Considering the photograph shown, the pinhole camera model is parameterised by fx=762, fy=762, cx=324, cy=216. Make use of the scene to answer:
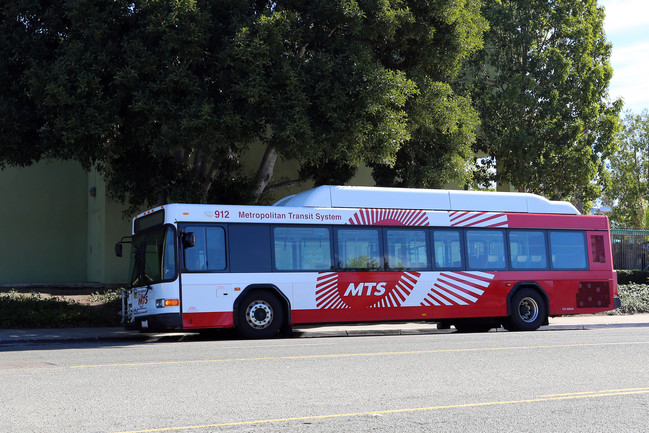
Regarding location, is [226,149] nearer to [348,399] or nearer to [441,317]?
[441,317]

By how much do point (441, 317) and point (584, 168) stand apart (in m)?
16.1

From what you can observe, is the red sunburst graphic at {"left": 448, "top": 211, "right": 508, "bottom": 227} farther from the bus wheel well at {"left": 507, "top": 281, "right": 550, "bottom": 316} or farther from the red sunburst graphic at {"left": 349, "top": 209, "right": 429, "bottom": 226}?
the bus wheel well at {"left": 507, "top": 281, "right": 550, "bottom": 316}

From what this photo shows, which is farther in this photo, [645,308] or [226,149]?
[645,308]

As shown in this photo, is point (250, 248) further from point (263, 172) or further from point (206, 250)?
point (263, 172)

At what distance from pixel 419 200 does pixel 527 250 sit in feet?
10.6

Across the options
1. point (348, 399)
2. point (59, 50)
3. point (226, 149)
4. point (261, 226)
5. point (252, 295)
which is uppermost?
point (59, 50)

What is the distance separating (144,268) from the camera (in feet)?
53.6

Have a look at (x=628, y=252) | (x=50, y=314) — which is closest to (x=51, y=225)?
(x=50, y=314)

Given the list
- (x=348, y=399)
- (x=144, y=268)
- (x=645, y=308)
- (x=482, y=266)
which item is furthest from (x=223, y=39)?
(x=645, y=308)

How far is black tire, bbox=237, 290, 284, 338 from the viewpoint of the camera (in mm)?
15898

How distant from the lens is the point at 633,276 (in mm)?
31953

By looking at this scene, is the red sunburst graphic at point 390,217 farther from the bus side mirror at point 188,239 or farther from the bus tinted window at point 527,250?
Result: the bus side mirror at point 188,239

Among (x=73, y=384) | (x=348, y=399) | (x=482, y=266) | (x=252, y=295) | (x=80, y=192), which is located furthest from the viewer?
(x=80, y=192)

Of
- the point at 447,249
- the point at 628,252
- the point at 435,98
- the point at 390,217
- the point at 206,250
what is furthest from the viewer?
the point at 628,252
